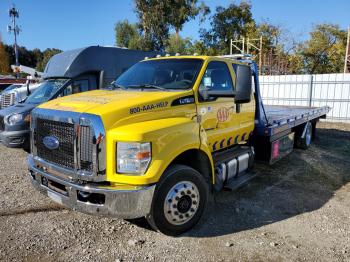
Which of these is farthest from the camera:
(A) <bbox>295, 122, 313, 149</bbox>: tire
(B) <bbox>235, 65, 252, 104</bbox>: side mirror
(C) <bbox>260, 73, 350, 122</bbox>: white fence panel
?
(C) <bbox>260, 73, 350, 122</bbox>: white fence panel

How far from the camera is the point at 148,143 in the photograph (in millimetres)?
3219

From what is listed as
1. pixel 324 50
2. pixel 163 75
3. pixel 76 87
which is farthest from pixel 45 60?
pixel 163 75

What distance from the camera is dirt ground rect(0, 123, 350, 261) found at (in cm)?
347

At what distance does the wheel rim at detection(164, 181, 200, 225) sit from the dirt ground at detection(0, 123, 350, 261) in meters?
0.27

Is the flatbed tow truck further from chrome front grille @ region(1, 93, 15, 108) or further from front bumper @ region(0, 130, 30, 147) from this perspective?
chrome front grille @ region(1, 93, 15, 108)

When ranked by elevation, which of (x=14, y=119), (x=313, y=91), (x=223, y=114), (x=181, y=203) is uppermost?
(x=313, y=91)

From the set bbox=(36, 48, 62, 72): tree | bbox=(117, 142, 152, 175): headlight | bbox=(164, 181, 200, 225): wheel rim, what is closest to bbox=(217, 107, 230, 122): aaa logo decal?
bbox=(164, 181, 200, 225): wheel rim

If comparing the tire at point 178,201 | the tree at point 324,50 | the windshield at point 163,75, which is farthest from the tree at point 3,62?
the tire at point 178,201

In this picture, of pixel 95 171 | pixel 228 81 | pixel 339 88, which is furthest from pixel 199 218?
pixel 339 88

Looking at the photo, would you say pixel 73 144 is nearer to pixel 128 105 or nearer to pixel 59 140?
pixel 59 140

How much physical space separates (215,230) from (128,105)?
1.97 m

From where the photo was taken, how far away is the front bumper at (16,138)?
282 inches

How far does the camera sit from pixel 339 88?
1436 centimetres

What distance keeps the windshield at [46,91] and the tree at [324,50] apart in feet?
95.9
